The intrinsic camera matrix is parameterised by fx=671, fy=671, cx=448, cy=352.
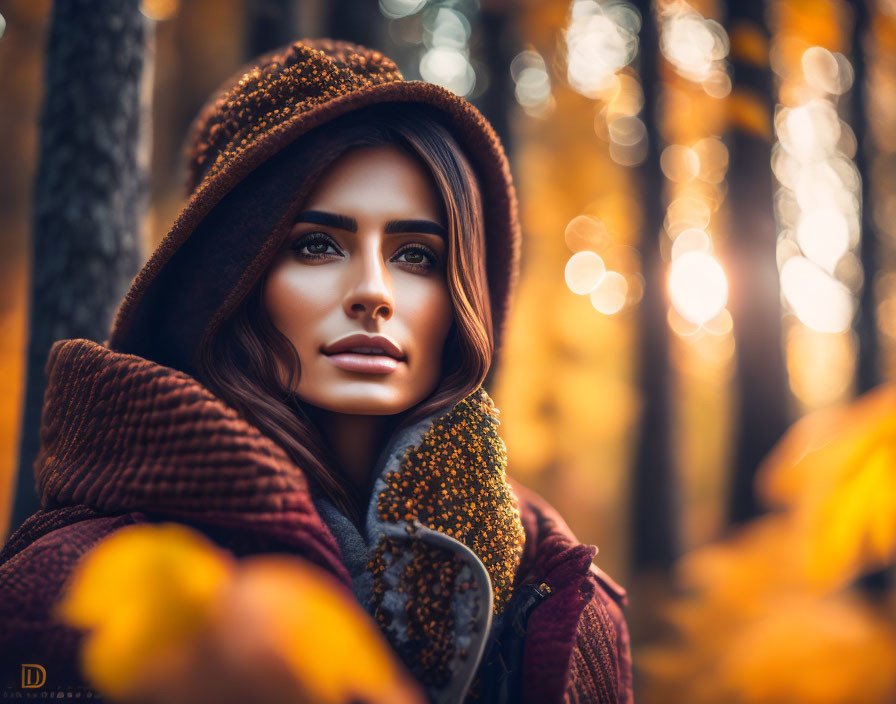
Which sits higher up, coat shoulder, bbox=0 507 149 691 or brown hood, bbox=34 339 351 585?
brown hood, bbox=34 339 351 585

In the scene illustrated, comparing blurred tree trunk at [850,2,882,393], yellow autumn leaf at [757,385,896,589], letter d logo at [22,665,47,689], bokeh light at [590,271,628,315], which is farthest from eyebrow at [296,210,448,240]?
bokeh light at [590,271,628,315]

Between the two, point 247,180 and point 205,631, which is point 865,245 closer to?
point 247,180

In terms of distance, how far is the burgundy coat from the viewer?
48.6 inches

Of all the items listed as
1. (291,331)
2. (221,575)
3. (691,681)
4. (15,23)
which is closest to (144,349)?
(291,331)

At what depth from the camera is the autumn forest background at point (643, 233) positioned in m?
1.97

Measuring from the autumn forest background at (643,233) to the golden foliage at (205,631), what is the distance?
4.53ft

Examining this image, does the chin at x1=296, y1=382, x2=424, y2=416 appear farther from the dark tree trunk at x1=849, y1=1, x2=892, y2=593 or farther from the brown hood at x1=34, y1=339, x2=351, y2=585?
the dark tree trunk at x1=849, y1=1, x2=892, y2=593

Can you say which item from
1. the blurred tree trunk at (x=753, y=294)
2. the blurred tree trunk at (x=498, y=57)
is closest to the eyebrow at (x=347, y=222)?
Result: the blurred tree trunk at (x=498, y=57)

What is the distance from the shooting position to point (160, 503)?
1307 millimetres

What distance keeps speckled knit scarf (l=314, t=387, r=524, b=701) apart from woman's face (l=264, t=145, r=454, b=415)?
0.14m

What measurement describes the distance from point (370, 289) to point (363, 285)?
2cm

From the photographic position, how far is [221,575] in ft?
2.78

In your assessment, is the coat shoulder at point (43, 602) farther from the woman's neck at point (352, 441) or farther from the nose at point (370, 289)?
the nose at point (370, 289)

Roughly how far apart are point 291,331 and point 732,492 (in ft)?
14.9
